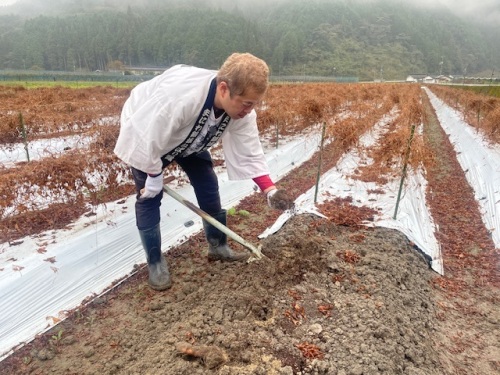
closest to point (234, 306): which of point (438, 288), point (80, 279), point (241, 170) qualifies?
point (241, 170)

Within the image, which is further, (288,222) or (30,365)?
(288,222)

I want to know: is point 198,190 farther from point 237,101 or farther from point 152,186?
point 237,101

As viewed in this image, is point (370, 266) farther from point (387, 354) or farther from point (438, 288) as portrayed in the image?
point (387, 354)

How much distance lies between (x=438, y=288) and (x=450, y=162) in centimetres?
547

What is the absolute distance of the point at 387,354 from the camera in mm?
1960

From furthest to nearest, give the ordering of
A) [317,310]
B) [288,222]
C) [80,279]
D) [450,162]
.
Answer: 1. [450,162]
2. [288,222]
3. [80,279]
4. [317,310]

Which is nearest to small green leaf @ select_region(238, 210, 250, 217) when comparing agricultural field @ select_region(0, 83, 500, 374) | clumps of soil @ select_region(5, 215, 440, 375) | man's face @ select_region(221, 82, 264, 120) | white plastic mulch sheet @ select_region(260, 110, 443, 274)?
agricultural field @ select_region(0, 83, 500, 374)

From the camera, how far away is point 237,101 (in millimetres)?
1976

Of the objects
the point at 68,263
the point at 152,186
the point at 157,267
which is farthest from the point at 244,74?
the point at 68,263

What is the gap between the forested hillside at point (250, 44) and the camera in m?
75.5

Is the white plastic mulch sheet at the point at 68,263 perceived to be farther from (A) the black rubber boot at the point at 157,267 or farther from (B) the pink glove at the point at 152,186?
(B) the pink glove at the point at 152,186

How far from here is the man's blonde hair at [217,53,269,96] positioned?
186 centimetres

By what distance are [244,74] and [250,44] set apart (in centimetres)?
8939

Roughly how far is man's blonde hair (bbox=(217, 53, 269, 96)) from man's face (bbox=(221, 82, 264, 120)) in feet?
0.07
